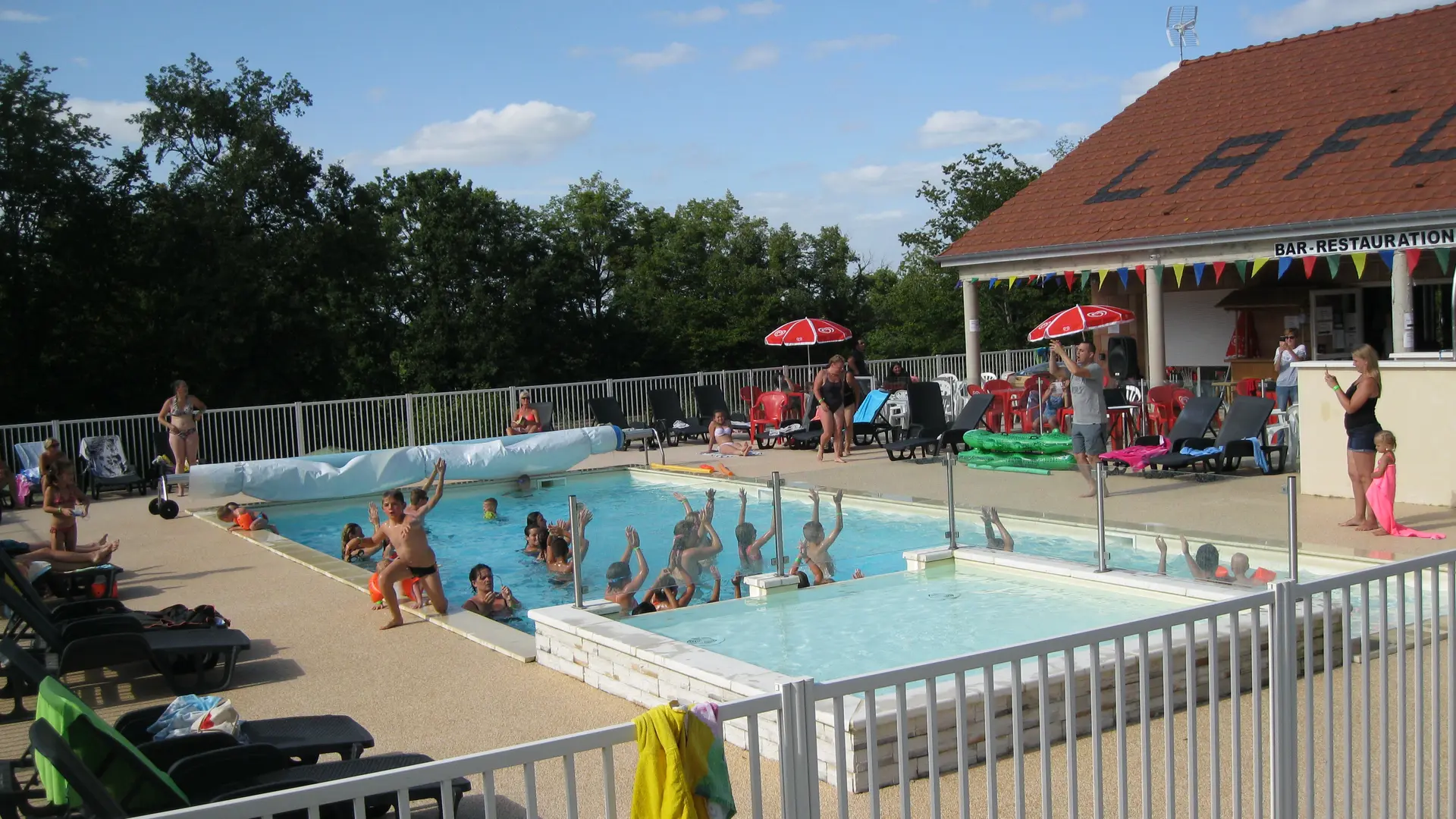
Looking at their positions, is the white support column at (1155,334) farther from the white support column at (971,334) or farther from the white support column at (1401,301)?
the white support column at (1401,301)

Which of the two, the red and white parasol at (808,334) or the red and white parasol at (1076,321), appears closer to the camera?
the red and white parasol at (1076,321)

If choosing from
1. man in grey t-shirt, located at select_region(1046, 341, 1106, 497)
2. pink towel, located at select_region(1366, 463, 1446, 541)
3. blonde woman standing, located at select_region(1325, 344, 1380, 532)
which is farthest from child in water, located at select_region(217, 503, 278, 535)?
pink towel, located at select_region(1366, 463, 1446, 541)

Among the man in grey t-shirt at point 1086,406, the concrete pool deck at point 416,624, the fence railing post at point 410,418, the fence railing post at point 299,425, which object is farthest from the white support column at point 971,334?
the fence railing post at point 299,425

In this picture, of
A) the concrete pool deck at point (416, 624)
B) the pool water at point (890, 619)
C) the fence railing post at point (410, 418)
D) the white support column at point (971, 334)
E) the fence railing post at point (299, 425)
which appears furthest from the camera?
the white support column at point (971, 334)

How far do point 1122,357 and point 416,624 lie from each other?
673 inches

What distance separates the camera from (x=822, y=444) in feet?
61.3

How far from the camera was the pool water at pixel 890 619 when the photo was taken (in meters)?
7.66

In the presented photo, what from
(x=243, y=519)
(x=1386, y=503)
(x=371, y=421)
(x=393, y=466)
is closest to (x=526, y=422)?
(x=371, y=421)

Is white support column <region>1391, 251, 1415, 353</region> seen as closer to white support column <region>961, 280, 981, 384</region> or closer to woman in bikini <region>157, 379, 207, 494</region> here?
white support column <region>961, 280, 981, 384</region>

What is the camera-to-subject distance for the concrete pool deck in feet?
22.0

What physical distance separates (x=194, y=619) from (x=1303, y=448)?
10451 millimetres

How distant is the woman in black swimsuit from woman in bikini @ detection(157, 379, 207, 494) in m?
8.84

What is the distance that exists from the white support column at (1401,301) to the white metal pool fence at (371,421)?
10671 mm

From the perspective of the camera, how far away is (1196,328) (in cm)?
2506
